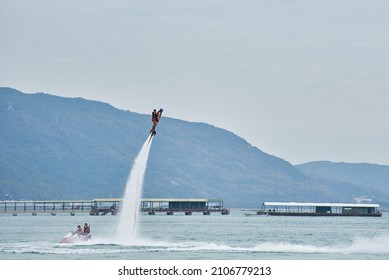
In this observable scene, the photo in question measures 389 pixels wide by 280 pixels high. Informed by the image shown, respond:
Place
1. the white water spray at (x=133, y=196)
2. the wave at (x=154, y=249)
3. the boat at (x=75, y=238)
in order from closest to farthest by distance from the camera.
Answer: the white water spray at (x=133, y=196), the wave at (x=154, y=249), the boat at (x=75, y=238)

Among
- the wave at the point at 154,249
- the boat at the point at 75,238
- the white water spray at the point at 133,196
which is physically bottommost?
the wave at the point at 154,249

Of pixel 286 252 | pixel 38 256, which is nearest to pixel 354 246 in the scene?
pixel 286 252

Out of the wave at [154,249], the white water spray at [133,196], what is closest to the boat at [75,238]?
the wave at [154,249]

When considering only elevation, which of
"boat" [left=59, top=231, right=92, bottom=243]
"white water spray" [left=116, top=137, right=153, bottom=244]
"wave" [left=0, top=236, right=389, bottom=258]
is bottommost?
"wave" [left=0, top=236, right=389, bottom=258]

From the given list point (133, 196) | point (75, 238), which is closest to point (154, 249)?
point (133, 196)

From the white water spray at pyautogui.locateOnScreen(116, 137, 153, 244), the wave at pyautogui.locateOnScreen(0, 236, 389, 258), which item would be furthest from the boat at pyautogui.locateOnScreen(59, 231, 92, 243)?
the white water spray at pyautogui.locateOnScreen(116, 137, 153, 244)

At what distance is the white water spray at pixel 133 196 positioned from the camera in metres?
115

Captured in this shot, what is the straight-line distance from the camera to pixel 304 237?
538 ft

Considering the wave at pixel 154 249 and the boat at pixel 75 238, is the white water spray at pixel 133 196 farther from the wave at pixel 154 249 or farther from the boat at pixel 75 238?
the boat at pixel 75 238

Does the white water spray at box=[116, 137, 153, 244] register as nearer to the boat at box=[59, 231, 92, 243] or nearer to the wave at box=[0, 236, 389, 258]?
the wave at box=[0, 236, 389, 258]

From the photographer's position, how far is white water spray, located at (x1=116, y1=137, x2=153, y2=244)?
11469cm

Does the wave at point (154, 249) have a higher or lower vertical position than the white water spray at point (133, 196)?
lower

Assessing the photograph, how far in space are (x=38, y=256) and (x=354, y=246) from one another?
137 ft
